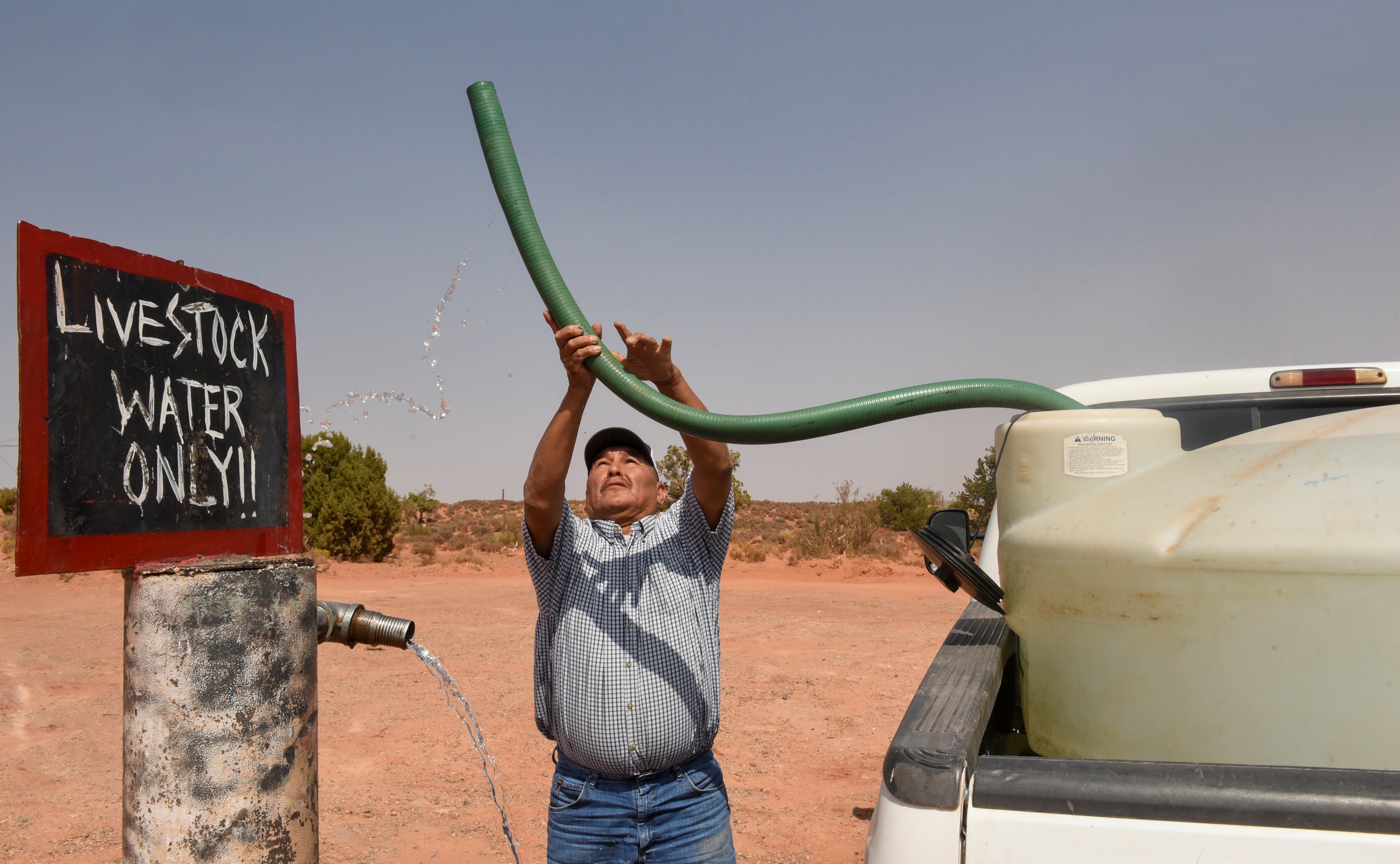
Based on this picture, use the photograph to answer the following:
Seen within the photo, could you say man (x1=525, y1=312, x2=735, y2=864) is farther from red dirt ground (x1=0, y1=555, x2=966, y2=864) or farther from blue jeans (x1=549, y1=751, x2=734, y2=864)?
red dirt ground (x1=0, y1=555, x2=966, y2=864)

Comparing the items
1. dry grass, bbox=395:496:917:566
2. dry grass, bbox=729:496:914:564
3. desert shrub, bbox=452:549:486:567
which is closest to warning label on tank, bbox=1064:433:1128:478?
dry grass, bbox=395:496:917:566

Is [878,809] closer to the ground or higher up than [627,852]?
higher up

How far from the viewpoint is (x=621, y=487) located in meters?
2.78

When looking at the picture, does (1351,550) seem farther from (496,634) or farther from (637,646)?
(496,634)

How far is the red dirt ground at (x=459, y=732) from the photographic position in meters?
4.77

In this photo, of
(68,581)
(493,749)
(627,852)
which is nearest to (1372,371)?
(627,852)

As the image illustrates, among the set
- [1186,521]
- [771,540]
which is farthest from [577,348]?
[771,540]

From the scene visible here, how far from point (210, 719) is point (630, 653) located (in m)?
0.96

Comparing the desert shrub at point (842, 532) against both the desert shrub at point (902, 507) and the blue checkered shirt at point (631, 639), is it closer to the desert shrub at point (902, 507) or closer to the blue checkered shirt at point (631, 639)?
the desert shrub at point (902, 507)

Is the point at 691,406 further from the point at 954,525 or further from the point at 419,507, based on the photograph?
the point at 419,507

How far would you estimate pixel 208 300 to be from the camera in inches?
86.1

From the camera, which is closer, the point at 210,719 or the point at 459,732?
the point at 210,719

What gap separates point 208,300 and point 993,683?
6.41 ft

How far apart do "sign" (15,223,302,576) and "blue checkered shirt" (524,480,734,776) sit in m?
0.70
